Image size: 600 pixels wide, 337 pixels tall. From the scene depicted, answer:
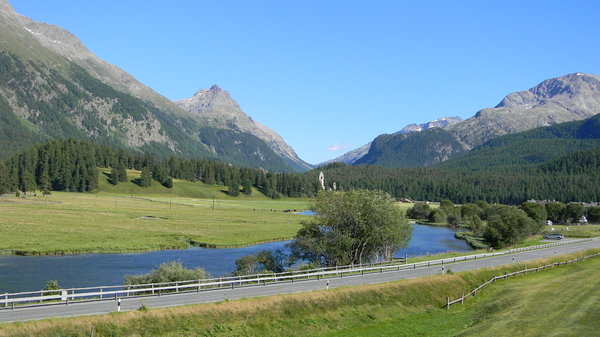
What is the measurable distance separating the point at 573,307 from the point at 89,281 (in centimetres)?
5458

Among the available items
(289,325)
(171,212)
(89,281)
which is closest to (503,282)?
(289,325)

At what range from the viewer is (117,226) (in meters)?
129

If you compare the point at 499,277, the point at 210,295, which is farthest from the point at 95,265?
the point at 499,277

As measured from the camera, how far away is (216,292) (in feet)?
167

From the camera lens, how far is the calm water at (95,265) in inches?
2694

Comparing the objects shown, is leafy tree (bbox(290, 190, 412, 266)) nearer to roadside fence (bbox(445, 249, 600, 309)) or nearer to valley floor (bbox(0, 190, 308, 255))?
roadside fence (bbox(445, 249, 600, 309))

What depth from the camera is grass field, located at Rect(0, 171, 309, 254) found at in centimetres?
9994

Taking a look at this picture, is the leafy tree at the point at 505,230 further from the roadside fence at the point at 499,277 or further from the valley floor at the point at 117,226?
the valley floor at the point at 117,226

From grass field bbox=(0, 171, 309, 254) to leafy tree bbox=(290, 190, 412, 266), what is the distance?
35593mm

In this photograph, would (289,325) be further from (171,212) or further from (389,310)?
(171,212)

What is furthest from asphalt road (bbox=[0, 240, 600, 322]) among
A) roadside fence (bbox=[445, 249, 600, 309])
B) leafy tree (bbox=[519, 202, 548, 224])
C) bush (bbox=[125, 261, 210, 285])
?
leafy tree (bbox=[519, 202, 548, 224])

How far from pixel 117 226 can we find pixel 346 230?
68931mm

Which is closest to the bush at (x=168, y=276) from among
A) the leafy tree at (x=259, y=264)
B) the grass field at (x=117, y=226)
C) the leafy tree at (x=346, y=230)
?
the leafy tree at (x=259, y=264)

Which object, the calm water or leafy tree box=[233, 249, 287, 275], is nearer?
the calm water
